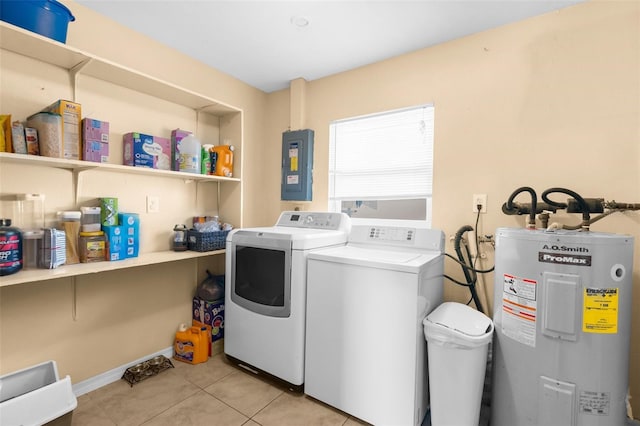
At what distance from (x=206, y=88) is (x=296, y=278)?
1818mm

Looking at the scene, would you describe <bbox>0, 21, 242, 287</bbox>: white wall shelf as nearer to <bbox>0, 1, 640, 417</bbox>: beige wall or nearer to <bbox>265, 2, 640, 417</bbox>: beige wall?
<bbox>0, 1, 640, 417</bbox>: beige wall

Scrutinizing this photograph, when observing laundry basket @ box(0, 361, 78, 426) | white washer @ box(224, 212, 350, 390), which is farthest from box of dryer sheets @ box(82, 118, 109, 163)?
laundry basket @ box(0, 361, 78, 426)

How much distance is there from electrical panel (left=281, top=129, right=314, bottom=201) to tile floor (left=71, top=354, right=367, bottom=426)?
151cm

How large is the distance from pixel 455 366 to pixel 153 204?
2.16 metres

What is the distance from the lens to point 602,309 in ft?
4.03

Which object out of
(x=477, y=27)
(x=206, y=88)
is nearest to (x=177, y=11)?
(x=206, y=88)

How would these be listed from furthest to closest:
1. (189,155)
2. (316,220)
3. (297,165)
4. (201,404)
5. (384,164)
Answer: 1. (297,165)
2. (384,164)
3. (316,220)
4. (189,155)
5. (201,404)

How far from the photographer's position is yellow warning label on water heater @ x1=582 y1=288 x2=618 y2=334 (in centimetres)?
122

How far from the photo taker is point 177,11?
1.79 m

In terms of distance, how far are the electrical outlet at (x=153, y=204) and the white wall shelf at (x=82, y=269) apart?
31cm

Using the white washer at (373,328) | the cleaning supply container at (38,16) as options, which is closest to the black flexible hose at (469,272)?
the white washer at (373,328)

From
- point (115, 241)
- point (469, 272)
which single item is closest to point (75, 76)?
point (115, 241)

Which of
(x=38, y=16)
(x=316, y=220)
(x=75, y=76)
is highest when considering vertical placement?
(x=38, y=16)

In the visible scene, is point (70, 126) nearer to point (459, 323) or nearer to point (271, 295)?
point (271, 295)
